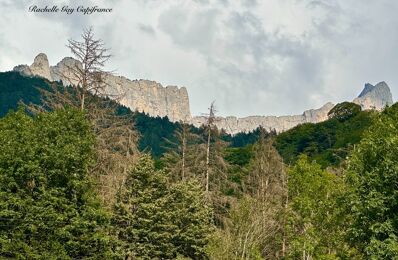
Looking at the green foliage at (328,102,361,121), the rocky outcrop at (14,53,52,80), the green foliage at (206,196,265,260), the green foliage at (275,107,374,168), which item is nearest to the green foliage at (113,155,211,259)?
the green foliage at (206,196,265,260)

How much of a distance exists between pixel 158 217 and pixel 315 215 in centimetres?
1013

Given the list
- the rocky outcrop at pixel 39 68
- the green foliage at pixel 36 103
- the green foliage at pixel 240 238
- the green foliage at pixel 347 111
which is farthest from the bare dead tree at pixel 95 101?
the rocky outcrop at pixel 39 68

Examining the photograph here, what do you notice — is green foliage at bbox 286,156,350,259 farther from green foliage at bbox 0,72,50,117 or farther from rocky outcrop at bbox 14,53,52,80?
rocky outcrop at bbox 14,53,52,80

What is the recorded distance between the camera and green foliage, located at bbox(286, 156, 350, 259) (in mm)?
25578

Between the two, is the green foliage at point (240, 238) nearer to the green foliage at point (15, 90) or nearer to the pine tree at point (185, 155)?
the pine tree at point (185, 155)

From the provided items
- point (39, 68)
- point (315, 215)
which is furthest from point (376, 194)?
point (39, 68)

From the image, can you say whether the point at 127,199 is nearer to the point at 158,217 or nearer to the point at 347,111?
the point at 158,217

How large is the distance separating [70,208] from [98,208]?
162cm

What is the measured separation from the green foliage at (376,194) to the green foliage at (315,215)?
242cm

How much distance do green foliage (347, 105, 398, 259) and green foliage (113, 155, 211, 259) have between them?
44.5ft

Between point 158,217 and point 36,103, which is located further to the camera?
point 36,103

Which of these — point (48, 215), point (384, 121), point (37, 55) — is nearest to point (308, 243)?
point (384, 121)

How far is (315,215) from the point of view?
1058 inches

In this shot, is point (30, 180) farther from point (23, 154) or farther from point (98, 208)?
point (98, 208)
